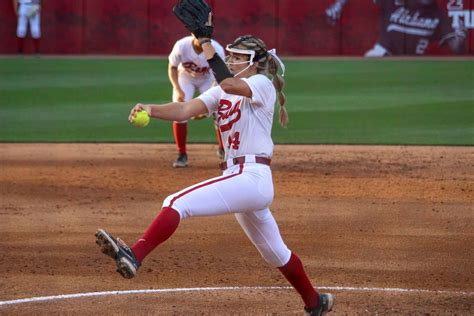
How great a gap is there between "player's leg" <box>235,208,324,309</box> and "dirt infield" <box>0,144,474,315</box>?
292 millimetres

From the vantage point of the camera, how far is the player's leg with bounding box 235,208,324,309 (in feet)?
21.5

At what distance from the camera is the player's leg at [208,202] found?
6.20 m

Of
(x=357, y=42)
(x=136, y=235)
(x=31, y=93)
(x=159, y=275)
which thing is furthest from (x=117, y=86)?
(x=159, y=275)

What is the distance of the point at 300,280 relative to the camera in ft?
22.2

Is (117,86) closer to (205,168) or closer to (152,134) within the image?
(152,134)

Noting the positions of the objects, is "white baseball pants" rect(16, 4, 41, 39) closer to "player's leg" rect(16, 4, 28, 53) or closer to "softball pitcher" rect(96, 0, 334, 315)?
"player's leg" rect(16, 4, 28, 53)

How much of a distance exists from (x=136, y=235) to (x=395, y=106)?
34.6ft

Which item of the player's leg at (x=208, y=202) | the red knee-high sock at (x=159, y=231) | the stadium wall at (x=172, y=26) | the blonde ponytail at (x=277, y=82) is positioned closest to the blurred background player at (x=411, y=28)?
the stadium wall at (x=172, y=26)

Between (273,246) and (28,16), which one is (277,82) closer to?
(273,246)

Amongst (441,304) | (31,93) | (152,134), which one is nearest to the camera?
(441,304)

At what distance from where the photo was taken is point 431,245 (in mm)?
9188

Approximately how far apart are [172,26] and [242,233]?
821 inches

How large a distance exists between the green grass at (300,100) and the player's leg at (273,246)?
883 cm

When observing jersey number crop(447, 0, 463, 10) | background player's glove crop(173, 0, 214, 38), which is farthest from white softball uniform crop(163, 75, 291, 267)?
jersey number crop(447, 0, 463, 10)
